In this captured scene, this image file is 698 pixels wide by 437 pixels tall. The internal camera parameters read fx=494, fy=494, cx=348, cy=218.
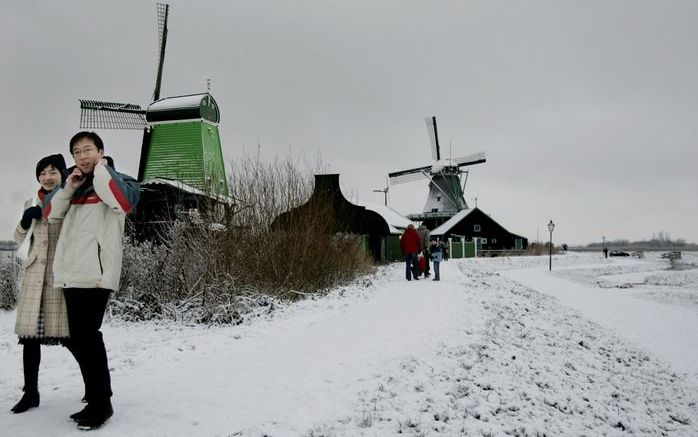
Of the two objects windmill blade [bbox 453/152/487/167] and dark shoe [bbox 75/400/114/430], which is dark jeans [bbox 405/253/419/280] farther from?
windmill blade [bbox 453/152/487/167]

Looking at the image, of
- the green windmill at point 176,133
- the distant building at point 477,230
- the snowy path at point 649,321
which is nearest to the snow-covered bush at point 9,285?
the green windmill at point 176,133

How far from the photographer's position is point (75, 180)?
3.72m

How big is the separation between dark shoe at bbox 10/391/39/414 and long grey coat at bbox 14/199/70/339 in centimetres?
57

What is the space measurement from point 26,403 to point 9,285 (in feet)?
42.9

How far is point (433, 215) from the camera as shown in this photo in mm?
55812

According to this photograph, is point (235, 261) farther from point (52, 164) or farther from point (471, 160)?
point (471, 160)

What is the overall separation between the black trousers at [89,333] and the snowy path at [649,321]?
32.7 ft

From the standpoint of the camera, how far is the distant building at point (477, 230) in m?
49.2

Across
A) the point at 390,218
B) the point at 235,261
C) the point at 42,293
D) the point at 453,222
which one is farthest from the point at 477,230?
the point at 42,293

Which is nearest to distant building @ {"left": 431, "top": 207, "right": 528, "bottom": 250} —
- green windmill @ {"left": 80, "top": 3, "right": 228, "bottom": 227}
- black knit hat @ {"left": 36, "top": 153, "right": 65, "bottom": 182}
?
green windmill @ {"left": 80, "top": 3, "right": 228, "bottom": 227}

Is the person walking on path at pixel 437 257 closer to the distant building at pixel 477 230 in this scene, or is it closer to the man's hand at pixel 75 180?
the man's hand at pixel 75 180

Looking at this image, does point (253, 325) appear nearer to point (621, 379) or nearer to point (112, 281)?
point (112, 281)

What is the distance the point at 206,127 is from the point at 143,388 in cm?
2497

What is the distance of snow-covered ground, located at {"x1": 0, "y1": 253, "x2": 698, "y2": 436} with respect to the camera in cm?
422
